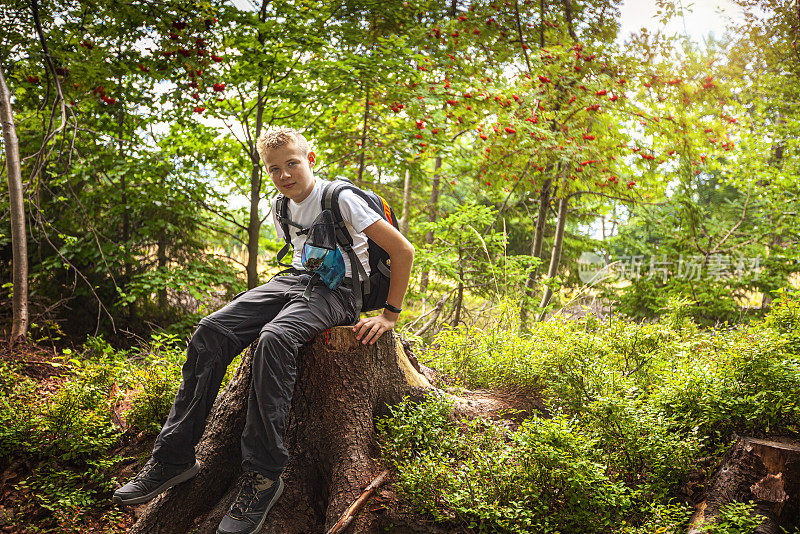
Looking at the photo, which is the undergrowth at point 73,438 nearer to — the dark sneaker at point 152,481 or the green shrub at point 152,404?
the green shrub at point 152,404

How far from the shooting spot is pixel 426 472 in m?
2.45

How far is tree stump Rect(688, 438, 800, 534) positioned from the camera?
2.37m

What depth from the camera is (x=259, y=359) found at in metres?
2.29

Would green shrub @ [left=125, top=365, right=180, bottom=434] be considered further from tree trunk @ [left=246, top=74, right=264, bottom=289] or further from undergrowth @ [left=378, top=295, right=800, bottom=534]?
tree trunk @ [left=246, top=74, right=264, bottom=289]

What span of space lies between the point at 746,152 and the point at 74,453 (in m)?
8.30

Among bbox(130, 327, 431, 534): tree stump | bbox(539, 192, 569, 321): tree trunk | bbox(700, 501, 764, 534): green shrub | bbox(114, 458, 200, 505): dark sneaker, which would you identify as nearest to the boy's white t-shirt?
bbox(130, 327, 431, 534): tree stump

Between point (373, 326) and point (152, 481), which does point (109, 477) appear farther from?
point (373, 326)

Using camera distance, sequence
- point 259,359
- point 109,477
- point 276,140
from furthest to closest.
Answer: point 109,477 < point 276,140 < point 259,359

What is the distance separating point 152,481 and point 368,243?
1526mm

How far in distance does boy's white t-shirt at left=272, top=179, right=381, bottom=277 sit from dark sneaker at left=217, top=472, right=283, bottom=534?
1028 mm

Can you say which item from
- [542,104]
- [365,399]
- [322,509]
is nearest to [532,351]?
[365,399]

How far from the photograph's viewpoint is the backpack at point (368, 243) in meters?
2.63

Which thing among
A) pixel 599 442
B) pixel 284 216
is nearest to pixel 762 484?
pixel 599 442

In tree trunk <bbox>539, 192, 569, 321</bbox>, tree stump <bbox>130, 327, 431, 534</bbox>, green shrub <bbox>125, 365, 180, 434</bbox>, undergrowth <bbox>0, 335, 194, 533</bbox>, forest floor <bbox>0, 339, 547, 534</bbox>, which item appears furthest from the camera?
tree trunk <bbox>539, 192, 569, 321</bbox>
